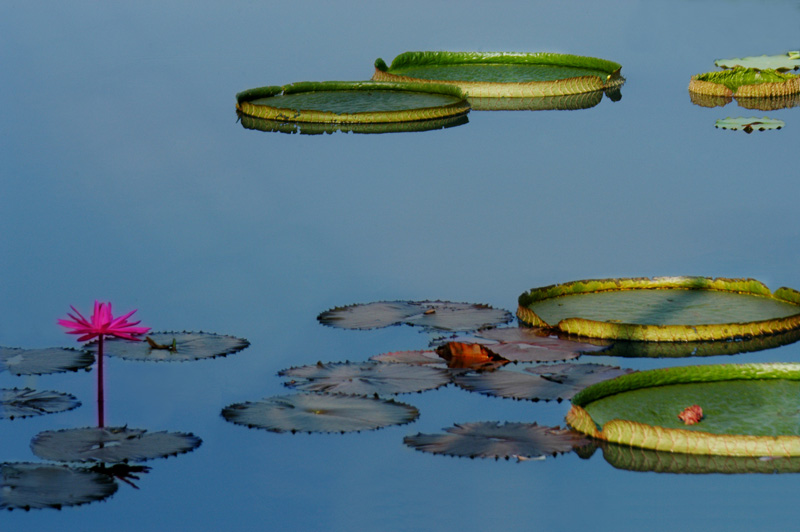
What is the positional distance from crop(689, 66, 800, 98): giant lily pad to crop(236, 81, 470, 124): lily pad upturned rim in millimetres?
2094

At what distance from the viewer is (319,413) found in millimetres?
4902

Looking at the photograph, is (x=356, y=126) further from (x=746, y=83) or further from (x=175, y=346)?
(x=175, y=346)

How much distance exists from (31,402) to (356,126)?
5.07 m

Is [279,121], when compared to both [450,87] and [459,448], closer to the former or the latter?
[450,87]

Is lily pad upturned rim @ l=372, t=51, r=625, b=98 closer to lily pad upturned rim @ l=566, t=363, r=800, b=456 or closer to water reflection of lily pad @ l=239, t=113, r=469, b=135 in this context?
water reflection of lily pad @ l=239, t=113, r=469, b=135

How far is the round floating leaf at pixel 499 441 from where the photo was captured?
14.9ft

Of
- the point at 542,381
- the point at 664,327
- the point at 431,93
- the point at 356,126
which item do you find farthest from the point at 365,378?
the point at 431,93

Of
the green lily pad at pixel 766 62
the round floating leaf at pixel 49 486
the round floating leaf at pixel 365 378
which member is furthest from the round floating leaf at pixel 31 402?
the green lily pad at pixel 766 62

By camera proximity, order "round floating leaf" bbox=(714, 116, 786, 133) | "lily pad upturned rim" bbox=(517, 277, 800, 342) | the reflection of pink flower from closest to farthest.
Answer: the reflection of pink flower → "lily pad upturned rim" bbox=(517, 277, 800, 342) → "round floating leaf" bbox=(714, 116, 786, 133)

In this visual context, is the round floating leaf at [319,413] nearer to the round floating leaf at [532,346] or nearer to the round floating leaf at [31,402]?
the round floating leaf at [31,402]

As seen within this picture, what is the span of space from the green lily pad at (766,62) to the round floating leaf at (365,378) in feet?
23.3

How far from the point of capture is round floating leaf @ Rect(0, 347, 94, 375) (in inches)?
214

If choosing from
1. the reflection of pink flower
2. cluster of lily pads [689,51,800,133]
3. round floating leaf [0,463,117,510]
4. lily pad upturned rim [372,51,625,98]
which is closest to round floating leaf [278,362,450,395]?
the reflection of pink flower

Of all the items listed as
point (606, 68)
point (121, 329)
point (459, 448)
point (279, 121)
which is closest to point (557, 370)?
point (459, 448)
